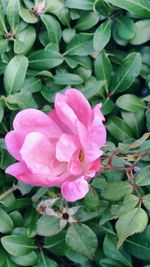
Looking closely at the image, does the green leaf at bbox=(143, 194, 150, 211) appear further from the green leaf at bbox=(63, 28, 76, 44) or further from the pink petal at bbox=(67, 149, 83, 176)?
the green leaf at bbox=(63, 28, 76, 44)

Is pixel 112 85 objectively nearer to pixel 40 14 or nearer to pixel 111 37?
pixel 111 37

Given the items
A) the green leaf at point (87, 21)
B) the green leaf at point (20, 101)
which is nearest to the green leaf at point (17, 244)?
the green leaf at point (20, 101)

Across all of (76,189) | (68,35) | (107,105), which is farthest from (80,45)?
(76,189)

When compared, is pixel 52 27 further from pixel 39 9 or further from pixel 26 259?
pixel 26 259

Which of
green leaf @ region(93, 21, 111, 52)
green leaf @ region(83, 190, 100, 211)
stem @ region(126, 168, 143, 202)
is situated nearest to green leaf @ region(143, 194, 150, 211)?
stem @ region(126, 168, 143, 202)

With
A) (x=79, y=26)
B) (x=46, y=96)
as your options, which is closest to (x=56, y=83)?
(x=46, y=96)

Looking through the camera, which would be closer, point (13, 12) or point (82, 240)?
point (82, 240)
